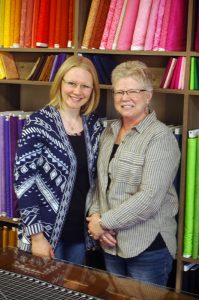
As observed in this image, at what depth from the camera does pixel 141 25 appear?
7.52ft

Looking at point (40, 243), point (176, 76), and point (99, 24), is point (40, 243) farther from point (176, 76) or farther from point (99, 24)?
point (99, 24)

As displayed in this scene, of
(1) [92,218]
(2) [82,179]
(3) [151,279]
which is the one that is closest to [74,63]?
(2) [82,179]

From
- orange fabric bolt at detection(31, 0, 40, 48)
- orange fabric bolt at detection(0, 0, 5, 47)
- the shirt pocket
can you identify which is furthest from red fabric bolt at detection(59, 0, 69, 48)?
the shirt pocket

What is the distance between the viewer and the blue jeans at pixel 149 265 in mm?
1995

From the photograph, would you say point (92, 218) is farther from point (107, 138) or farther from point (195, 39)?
point (195, 39)

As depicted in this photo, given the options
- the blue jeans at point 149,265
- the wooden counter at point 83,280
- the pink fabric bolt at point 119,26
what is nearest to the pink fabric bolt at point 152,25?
the pink fabric bolt at point 119,26

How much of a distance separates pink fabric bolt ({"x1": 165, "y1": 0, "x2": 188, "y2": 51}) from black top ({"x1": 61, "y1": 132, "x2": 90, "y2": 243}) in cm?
60

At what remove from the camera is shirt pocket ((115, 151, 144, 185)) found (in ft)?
6.37

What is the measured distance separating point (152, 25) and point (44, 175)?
88 cm

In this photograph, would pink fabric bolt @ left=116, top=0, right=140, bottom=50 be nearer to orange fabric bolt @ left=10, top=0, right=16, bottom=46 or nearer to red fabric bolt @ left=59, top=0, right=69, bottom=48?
red fabric bolt @ left=59, top=0, right=69, bottom=48

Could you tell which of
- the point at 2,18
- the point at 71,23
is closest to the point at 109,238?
the point at 71,23

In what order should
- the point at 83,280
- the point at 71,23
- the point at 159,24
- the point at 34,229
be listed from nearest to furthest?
1. the point at 83,280
2. the point at 34,229
3. the point at 159,24
4. the point at 71,23

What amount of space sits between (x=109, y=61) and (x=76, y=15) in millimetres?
284

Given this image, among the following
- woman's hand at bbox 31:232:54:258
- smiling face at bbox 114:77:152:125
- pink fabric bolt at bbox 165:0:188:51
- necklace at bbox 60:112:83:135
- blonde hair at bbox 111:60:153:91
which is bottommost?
woman's hand at bbox 31:232:54:258
